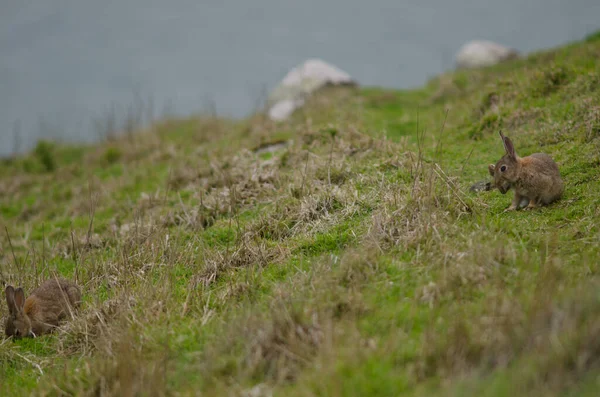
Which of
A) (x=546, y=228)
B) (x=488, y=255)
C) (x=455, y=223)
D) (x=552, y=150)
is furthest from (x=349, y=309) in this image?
(x=552, y=150)

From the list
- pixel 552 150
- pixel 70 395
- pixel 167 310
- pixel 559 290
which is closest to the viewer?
pixel 559 290

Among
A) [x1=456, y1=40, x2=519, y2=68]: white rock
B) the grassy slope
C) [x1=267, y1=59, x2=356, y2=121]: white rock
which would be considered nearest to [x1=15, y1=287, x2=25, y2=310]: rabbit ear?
the grassy slope

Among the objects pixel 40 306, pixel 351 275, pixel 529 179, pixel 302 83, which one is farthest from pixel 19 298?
pixel 302 83

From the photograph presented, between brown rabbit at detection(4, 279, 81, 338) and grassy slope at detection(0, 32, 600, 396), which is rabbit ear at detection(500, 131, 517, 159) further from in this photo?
brown rabbit at detection(4, 279, 81, 338)

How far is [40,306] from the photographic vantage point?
6.82 meters

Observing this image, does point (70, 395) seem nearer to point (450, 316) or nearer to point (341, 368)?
point (341, 368)

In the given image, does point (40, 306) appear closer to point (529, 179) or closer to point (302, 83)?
point (529, 179)

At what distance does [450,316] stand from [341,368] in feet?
3.63

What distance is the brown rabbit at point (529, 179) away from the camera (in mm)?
6891

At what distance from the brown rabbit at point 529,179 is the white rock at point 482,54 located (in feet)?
46.2

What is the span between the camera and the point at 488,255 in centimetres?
556

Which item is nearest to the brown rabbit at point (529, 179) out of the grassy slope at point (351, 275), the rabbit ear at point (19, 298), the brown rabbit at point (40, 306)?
the grassy slope at point (351, 275)

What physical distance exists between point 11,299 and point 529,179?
5.85m

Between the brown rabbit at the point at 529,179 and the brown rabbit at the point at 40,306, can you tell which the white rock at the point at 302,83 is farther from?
the brown rabbit at the point at 40,306
